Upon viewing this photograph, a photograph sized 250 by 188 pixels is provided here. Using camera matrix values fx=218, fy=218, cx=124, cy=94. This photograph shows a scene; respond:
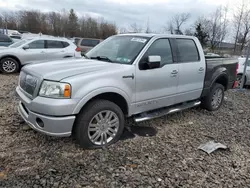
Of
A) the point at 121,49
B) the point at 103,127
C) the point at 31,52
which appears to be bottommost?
the point at 103,127

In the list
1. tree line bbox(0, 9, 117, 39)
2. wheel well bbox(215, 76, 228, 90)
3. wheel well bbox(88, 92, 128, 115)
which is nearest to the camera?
wheel well bbox(88, 92, 128, 115)

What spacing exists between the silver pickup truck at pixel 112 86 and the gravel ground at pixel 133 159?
34 cm

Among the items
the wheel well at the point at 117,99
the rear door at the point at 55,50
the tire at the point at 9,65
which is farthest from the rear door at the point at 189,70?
the tire at the point at 9,65

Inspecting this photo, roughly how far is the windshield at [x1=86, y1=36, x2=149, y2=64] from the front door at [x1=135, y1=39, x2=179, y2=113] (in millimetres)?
187

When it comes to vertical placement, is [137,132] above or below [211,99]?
below

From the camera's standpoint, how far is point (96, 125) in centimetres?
327

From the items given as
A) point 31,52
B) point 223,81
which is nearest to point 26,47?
point 31,52

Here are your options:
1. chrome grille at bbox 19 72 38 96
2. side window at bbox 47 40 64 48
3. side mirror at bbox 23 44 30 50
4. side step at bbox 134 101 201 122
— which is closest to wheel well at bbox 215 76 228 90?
side step at bbox 134 101 201 122

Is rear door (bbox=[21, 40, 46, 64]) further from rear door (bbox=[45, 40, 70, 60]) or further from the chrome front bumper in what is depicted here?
the chrome front bumper

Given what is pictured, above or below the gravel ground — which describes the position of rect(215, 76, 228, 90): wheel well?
above

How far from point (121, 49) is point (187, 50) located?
151cm

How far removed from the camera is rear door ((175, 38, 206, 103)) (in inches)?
172

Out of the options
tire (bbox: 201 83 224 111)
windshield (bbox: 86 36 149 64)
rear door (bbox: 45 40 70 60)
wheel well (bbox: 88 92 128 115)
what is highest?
windshield (bbox: 86 36 149 64)

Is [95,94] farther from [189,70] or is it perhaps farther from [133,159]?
[189,70]
